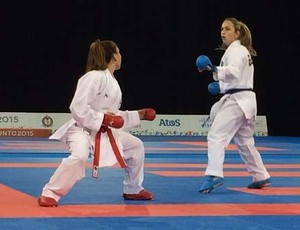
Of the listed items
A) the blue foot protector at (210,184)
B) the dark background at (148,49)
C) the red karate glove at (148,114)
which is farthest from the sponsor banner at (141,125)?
the red karate glove at (148,114)

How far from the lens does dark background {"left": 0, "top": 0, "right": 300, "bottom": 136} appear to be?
56.0ft

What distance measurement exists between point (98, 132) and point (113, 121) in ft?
0.73

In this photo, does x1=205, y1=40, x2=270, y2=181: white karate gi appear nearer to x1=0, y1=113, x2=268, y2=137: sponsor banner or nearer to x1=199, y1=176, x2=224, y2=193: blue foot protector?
x1=199, y1=176, x2=224, y2=193: blue foot protector

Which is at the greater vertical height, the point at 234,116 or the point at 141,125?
the point at 234,116

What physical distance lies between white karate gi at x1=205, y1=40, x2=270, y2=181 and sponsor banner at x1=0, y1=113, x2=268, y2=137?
35.6ft

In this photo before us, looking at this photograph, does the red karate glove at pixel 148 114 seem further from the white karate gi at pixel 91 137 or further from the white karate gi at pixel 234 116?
the white karate gi at pixel 234 116

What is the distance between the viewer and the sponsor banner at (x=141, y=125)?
16.9 m

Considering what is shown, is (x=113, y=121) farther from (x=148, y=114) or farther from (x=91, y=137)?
(x=148, y=114)

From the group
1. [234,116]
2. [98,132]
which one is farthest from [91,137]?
[234,116]

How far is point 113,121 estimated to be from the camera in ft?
16.4

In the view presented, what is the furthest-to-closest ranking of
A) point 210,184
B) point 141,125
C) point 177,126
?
point 177,126, point 141,125, point 210,184

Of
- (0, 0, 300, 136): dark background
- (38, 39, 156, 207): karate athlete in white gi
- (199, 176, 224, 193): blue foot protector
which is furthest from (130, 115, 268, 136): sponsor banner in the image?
(38, 39, 156, 207): karate athlete in white gi

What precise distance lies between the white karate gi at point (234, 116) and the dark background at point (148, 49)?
36.8 feet

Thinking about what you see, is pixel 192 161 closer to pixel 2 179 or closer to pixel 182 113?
pixel 2 179
